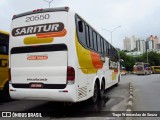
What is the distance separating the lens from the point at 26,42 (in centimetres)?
916

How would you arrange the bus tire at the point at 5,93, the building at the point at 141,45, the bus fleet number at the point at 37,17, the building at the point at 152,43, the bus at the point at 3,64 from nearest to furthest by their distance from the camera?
1. the bus fleet number at the point at 37,17
2. the bus at the point at 3,64
3. the bus tire at the point at 5,93
4. the building at the point at 152,43
5. the building at the point at 141,45

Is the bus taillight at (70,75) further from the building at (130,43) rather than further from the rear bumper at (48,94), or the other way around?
the building at (130,43)

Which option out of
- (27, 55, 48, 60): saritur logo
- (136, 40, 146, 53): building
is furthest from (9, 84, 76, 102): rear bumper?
(136, 40, 146, 53): building

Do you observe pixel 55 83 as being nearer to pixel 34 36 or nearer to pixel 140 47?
pixel 34 36

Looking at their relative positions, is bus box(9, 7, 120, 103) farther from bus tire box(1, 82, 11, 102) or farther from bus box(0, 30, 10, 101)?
bus tire box(1, 82, 11, 102)

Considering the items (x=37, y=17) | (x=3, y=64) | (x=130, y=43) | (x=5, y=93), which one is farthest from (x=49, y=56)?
(x=130, y=43)

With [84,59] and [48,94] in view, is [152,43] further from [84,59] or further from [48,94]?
[48,94]

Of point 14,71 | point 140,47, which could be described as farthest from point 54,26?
point 140,47

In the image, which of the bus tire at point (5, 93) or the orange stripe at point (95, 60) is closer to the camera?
the orange stripe at point (95, 60)

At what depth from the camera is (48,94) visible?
337 inches

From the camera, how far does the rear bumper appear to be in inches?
331

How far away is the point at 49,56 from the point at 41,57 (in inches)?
11.4

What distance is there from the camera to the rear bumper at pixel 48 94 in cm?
840

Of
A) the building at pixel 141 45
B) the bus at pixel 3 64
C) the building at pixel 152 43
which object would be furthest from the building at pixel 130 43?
the bus at pixel 3 64
